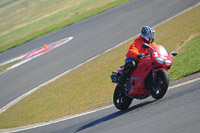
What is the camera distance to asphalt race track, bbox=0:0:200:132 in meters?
16.5

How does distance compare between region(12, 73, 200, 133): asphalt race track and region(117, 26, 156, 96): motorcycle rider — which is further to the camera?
region(117, 26, 156, 96): motorcycle rider

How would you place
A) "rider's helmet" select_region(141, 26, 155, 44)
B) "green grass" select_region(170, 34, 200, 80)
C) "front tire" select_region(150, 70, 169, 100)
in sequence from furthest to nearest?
"green grass" select_region(170, 34, 200, 80) < "rider's helmet" select_region(141, 26, 155, 44) < "front tire" select_region(150, 70, 169, 100)

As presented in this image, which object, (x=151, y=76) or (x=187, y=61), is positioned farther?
(x=187, y=61)

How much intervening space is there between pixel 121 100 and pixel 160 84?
1412 millimetres

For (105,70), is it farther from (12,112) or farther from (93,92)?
(12,112)

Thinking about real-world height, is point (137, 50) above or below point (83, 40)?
above

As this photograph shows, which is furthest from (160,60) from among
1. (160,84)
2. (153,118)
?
(153,118)

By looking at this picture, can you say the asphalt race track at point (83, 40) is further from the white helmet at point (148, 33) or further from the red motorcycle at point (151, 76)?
the white helmet at point (148, 33)

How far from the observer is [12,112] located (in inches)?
497

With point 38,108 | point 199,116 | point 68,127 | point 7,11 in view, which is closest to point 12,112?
point 38,108

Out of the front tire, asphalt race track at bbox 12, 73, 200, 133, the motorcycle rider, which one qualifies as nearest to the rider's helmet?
the motorcycle rider

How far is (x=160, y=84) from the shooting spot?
7.65 meters

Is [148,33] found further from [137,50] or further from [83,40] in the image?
[83,40]

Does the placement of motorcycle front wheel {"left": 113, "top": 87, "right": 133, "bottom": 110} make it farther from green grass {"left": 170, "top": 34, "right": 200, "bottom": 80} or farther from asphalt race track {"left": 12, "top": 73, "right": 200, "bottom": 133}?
green grass {"left": 170, "top": 34, "right": 200, "bottom": 80}
